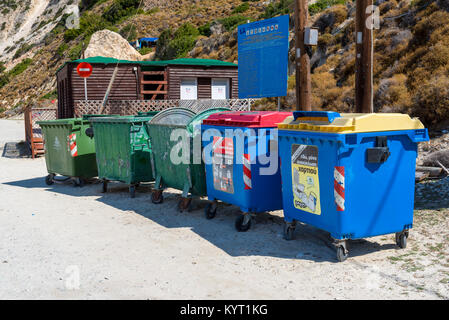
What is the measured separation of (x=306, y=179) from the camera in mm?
5652

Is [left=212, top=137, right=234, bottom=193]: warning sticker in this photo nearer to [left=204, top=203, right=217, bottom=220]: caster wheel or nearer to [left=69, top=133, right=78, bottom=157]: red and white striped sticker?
[left=204, top=203, right=217, bottom=220]: caster wheel

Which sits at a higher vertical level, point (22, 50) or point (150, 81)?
point (22, 50)

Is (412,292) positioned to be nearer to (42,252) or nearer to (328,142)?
(328,142)

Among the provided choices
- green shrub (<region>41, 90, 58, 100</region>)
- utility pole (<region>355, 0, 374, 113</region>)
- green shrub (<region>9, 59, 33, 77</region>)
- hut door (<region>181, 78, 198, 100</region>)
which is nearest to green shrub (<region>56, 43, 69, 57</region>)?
green shrub (<region>9, 59, 33, 77</region>)

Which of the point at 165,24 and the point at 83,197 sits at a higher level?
the point at 165,24

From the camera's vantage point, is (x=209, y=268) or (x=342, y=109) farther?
(x=342, y=109)

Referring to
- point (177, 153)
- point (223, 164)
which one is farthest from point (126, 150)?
point (223, 164)

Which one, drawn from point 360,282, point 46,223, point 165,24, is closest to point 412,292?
point 360,282

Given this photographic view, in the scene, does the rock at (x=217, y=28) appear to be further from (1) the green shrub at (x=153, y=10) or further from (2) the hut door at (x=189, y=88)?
(2) the hut door at (x=189, y=88)

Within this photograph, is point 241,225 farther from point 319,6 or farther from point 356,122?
point 319,6

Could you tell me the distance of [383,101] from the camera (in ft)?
54.2

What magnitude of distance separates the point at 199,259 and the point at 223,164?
73.1 inches

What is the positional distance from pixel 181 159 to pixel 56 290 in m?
3.67

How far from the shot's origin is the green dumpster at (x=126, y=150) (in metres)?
9.31
